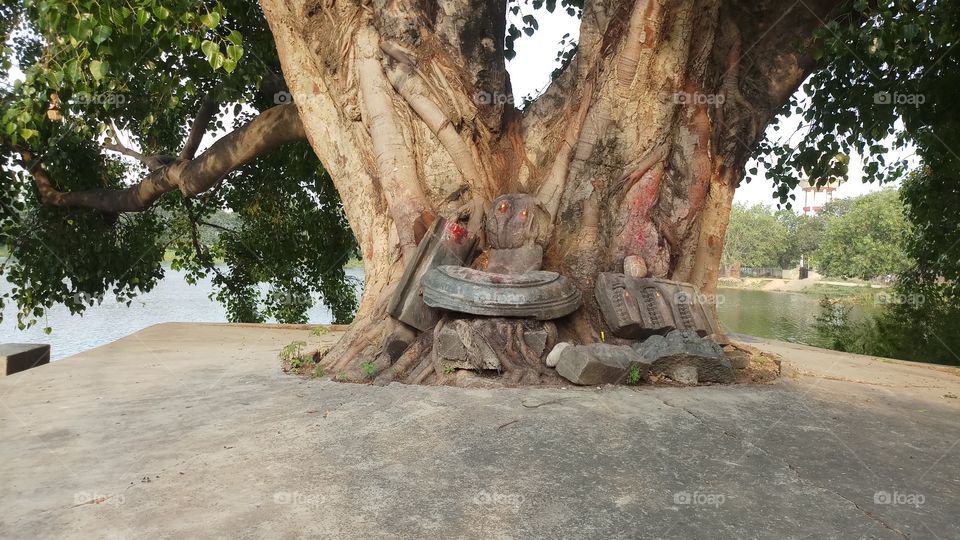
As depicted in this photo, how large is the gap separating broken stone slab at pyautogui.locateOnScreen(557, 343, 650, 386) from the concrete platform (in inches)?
6.9

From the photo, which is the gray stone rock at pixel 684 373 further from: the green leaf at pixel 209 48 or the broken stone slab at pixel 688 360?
the green leaf at pixel 209 48

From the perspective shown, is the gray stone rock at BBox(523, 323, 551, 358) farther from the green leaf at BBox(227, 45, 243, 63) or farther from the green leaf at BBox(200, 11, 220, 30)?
the green leaf at BBox(200, 11, 220, 30)

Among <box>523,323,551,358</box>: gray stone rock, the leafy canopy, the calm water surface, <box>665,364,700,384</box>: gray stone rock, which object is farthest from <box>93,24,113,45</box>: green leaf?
the calm water surface

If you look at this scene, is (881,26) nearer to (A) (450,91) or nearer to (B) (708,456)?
(A) (450,91)

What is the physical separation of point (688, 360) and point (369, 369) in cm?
224

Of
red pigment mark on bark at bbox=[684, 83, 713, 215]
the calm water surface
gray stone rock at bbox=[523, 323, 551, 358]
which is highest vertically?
red pigment mark on bark at bbox=[684, 83, 713, 215]

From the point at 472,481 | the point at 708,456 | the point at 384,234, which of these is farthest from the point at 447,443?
the point at 384,234

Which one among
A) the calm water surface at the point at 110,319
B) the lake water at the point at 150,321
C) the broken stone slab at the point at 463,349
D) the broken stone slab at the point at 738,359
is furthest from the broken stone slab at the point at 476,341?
the calm water surface at the point at 110,319

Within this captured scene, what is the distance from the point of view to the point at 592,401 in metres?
4.09

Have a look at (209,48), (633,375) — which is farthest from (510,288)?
(209,48)

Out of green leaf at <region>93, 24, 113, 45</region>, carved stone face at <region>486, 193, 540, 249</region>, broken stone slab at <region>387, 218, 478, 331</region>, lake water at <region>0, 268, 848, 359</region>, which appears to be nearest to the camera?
green leaf at <region>93, 24, 113, 45</region>

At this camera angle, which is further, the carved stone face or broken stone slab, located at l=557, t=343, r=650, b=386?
the carved stone face

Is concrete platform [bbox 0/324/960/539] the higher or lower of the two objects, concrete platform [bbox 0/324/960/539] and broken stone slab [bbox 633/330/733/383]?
the lower

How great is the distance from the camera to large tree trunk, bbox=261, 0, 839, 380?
5918 millimetres
